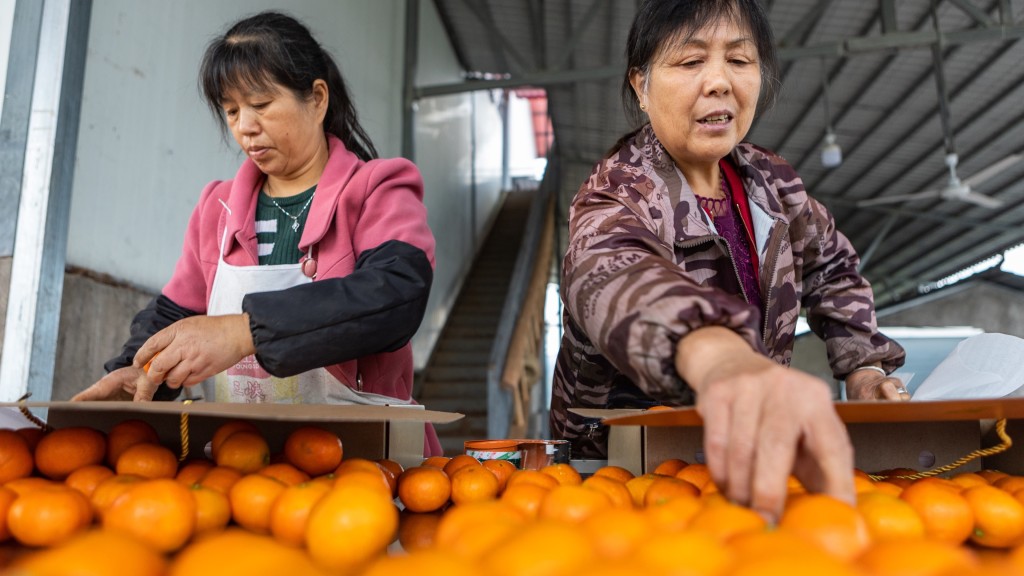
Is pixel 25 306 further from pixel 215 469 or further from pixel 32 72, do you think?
pixel 215 469

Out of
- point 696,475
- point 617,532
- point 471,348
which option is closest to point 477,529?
point 617,532

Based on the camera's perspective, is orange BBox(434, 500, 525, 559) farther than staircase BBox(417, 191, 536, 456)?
No

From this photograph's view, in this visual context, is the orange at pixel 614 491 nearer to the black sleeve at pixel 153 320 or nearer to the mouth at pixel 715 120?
the mouth at pixel 715 120

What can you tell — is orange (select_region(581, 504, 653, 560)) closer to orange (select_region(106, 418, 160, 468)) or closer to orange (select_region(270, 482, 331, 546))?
orange (select_region(270, 482, 331, 546))

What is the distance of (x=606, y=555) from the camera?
1.90ft

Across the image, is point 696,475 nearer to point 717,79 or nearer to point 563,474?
point 563,474

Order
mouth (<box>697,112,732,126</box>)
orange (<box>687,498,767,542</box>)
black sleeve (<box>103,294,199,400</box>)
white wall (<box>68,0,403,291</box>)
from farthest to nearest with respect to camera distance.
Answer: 1. white wall (<box>68,0,403,291</box>)
2. black sleeve (<box>103,294,199,400</box>)
3. mouth (<box>697,112,732,126</box>)
4. orange (<box>687,498,767,542</box>)

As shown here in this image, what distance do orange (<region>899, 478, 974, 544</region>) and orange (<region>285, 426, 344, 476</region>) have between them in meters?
0.80

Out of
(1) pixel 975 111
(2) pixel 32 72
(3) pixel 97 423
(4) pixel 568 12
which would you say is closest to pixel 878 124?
(1) pixel 975 111

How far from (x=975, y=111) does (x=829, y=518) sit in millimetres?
11605

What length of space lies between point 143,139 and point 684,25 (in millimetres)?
3076

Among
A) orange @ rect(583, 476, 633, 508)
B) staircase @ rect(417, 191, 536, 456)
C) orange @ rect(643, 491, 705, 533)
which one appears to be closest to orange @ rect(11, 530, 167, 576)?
orange @ rect(643, 491, 705, 533)

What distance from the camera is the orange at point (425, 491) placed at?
42.6 inches

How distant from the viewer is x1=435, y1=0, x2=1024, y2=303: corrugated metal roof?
27.0 feet
